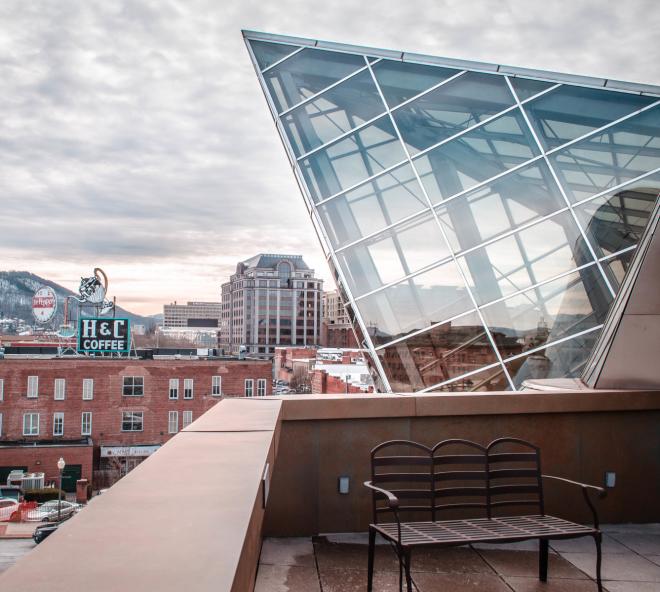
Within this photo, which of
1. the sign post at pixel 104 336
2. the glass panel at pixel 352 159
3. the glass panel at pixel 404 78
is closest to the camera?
the glass panel at pixel 352 159

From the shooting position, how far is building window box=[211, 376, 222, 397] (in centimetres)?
5656

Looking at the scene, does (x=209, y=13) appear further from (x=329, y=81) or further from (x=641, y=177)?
(x=641, y=177)

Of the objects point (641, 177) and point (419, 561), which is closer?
point (419, 561)

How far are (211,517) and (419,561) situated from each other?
3.19m

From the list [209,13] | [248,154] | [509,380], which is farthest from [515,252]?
[248,154]

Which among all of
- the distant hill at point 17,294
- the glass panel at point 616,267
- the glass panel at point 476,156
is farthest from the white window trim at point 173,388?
the distant hill at point 17,294

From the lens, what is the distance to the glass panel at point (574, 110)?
12.9m

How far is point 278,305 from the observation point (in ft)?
600

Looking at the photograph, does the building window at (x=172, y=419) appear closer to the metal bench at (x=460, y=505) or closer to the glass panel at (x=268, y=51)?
the glass panel at (x=268, y=51)

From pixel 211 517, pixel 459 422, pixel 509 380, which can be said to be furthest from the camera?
pixel 509 380

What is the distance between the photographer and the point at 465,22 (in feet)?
45.4

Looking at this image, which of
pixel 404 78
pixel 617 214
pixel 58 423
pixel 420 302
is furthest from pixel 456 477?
pixel 58 423

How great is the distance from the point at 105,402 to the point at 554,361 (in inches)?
1936

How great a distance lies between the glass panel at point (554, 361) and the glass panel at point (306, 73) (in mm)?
7184
